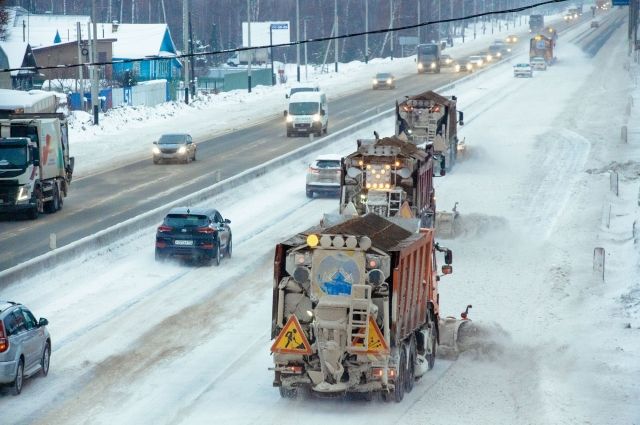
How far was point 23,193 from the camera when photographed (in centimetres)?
4066

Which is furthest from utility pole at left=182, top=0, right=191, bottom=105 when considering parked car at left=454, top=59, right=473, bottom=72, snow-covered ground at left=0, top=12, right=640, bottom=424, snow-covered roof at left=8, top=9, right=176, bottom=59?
parked car at left=454, top=59, right=473, bottom=72

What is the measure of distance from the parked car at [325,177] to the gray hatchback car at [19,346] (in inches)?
983

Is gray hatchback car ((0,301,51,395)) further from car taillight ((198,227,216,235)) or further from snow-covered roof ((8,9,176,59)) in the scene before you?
snow-covered roof ((8,9,176,59))

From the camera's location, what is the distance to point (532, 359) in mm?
24297

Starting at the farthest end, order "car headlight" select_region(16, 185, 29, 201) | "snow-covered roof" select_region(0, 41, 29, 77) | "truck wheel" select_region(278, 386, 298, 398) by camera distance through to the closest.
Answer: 1. "snow-covered roof" select_region(0, 41, 29, 77)
2. "car headlight" select_region(16, 185, 29, 201)
3. "truck wheel" select_region(278, 386, 298, 398)

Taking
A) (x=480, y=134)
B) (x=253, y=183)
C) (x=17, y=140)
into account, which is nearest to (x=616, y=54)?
(x=480, y=134)

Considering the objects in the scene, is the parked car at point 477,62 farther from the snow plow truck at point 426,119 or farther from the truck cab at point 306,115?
the snow plow truck at point 426,119

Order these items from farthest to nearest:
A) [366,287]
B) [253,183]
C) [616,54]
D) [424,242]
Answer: [616,54]
[253,183]
[424,242]
[366,287]

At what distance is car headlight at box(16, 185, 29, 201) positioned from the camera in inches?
1596

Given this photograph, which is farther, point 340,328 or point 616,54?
point 616,54

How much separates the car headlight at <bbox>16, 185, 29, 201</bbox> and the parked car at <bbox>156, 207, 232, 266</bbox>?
27.4ft

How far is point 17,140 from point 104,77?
238ft

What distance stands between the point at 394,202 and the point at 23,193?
13279 millimetres

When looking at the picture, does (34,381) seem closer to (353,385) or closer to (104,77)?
(353,385)
